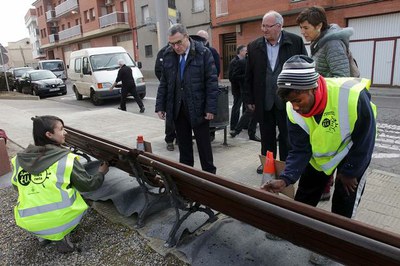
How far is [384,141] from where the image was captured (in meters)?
6.07

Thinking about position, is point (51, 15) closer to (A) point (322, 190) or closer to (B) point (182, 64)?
(B) point (182, 64)

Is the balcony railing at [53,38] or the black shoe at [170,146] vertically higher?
the balcony railing at [53,38]

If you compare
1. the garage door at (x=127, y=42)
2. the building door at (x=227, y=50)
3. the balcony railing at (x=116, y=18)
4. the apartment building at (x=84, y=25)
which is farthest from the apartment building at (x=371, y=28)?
the apartment building at (x=84, y=25)

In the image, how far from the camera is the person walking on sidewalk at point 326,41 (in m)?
2.99

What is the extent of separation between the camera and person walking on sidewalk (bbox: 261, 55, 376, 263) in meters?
1.85

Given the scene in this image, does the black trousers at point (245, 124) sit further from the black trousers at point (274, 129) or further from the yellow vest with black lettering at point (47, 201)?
the yellow vest with black lettering at point (47, 201)

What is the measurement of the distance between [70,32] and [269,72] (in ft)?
138

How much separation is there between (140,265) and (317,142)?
5.31 feet

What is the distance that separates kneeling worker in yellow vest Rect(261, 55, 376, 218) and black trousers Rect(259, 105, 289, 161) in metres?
1.54

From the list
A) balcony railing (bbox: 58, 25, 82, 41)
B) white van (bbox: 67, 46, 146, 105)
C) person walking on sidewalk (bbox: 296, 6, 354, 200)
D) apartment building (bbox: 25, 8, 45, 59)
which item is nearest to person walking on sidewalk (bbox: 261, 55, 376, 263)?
person walking on sidewalk (bbox: 296, 6, 354, 200)

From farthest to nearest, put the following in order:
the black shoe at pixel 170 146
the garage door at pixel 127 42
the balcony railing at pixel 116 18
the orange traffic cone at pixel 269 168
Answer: the garage door at pixel 127 42 → the balcony railing at pixel 116 18 → the black shoe at pixel 170 146 → the orange traffic cone at pixel 269 168

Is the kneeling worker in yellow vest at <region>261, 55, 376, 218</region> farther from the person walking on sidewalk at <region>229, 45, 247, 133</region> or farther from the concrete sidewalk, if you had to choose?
the person walking on sidewalk at <region>229, 45, 247, 133</region>

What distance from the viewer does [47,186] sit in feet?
9.15

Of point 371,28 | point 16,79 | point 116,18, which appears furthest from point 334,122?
point 116,18
